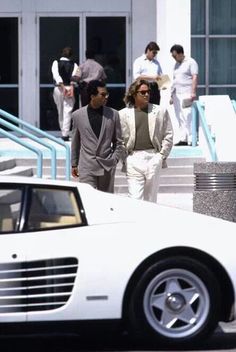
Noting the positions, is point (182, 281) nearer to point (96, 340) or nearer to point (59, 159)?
point (96, 340)

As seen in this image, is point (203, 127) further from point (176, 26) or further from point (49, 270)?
point (49, 270)

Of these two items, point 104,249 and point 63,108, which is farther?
point 63,108

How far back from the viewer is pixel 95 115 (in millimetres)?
12172

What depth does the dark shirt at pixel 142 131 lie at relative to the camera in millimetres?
12328

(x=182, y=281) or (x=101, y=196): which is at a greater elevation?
(x=101, y=196)

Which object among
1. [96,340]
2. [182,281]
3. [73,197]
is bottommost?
[96,340]

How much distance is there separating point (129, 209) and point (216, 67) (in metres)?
14.1

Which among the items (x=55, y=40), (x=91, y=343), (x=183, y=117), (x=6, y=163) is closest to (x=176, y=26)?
(x=183, y=117)

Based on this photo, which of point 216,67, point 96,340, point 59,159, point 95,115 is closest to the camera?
point 96,340

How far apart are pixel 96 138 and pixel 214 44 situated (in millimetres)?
10564

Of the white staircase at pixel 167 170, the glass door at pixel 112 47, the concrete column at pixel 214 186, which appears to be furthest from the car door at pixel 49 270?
the glass door at pixel 112 47

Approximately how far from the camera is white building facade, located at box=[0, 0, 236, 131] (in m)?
22.7

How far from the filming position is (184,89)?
66.3 feet

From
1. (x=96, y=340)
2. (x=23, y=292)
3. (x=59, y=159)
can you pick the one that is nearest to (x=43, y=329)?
(x=23, y=292)
